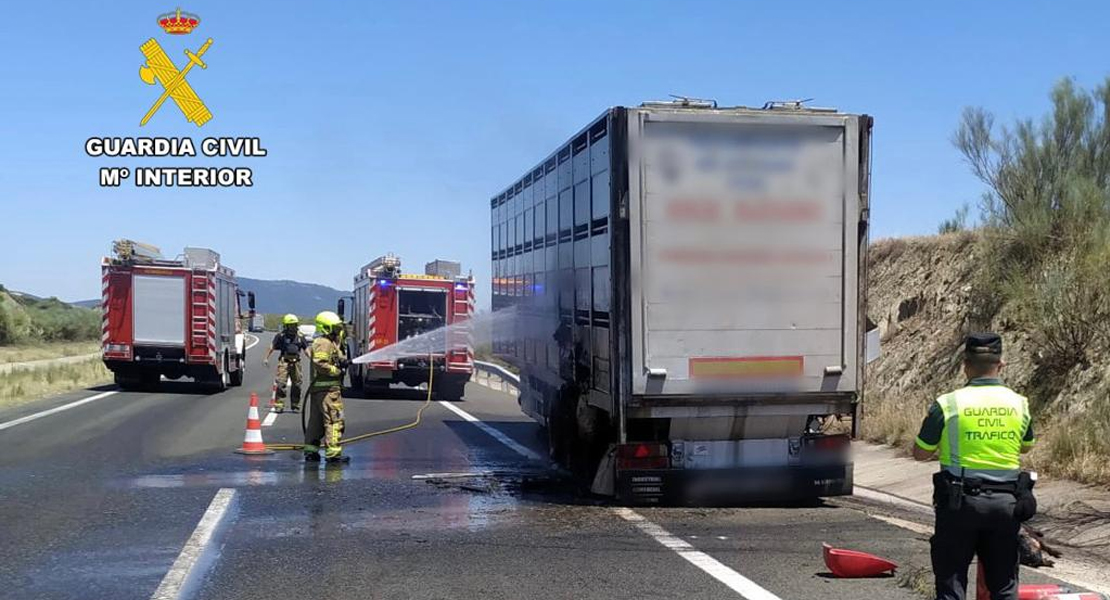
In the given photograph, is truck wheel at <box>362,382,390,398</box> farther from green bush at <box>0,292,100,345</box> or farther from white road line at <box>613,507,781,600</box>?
green bush at <box>0,292,100,345</box>

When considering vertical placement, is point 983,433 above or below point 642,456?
above

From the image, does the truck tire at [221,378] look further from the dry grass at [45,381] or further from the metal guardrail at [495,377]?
the metal guardrail at [495,377]

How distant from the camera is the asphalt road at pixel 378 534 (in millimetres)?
6816

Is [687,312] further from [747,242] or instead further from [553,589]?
[553,589]

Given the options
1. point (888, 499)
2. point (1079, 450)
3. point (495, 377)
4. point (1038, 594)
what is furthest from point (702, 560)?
point (495, 377)

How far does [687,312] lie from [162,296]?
17731 millimetres

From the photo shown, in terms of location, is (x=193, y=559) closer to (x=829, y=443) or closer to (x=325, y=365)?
(x=325, y=365)

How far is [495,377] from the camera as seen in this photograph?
3122 cm

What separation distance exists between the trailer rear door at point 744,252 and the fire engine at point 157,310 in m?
17.3

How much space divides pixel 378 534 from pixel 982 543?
16.0ft

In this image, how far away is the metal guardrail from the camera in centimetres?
2477

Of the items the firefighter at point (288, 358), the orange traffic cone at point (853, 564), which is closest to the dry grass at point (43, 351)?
the firefighter at point (288, 358)

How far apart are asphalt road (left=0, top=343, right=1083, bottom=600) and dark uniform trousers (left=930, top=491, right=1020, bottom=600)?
1.59 meters

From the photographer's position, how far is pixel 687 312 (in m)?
9.34
